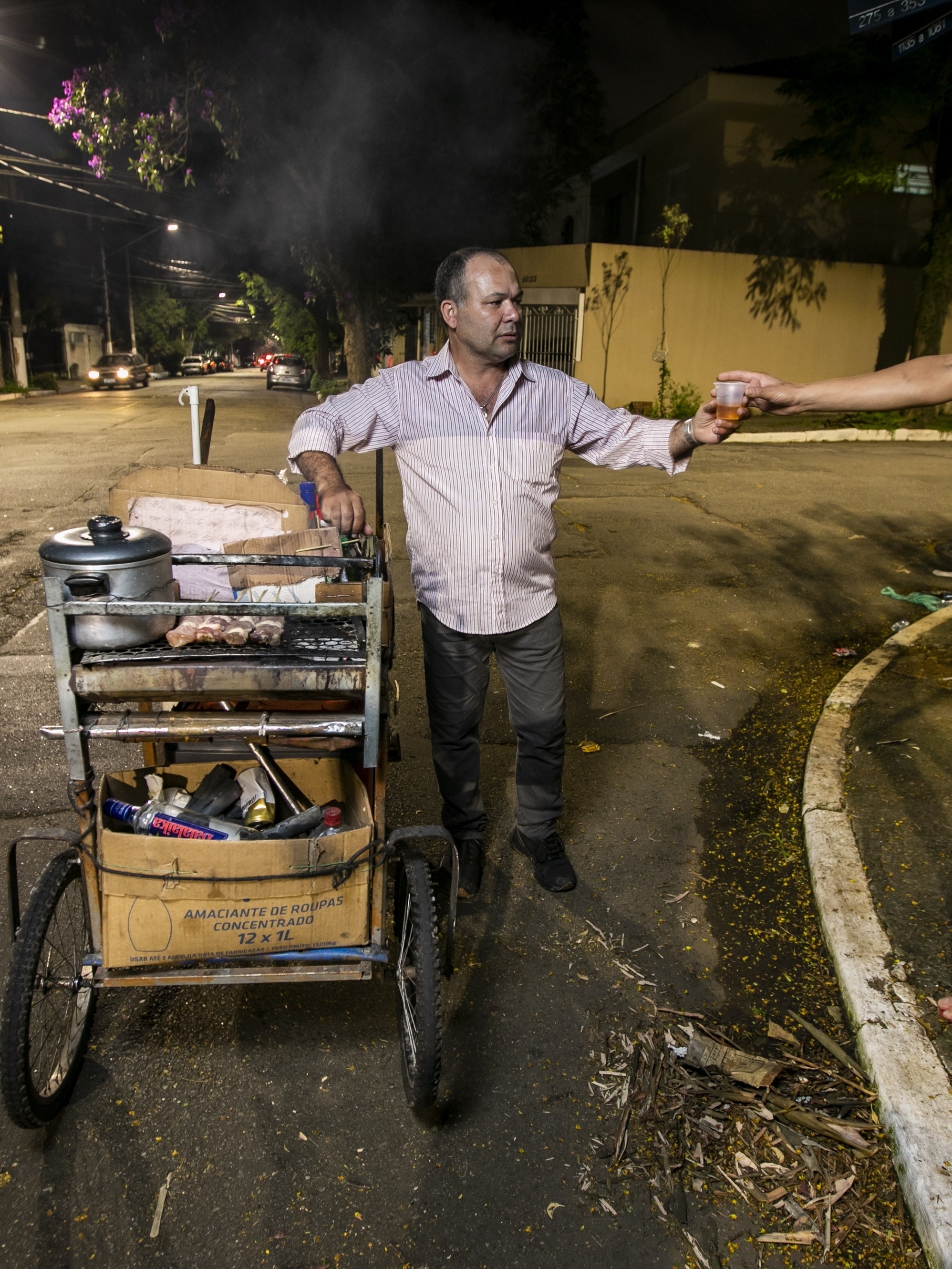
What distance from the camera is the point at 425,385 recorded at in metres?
3.01

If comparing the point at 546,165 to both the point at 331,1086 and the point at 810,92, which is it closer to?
the point at 810,92

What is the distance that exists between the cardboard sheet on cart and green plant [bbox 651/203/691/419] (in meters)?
16.4

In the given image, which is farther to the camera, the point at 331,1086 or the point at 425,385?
the point at 425,385

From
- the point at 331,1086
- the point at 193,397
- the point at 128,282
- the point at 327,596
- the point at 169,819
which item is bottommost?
the point at 331,1086

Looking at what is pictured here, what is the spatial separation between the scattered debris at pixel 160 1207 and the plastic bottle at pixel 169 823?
0.81 meters

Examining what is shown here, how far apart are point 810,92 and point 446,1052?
18885mm

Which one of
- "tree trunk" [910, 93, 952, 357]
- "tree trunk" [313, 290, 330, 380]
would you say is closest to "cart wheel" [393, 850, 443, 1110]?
"tree trunk" [910, 93, 952, 357]

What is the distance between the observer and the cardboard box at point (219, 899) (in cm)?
214

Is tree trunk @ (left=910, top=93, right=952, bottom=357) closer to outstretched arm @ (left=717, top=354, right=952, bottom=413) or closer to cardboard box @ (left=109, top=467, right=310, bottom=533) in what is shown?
outstretched arm @ (left=717, top=354, right=952, bottom=413)

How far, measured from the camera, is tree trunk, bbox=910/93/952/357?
57.5 ft

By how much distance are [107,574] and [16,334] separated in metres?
36.5

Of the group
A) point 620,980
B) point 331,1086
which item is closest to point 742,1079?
point 620,980

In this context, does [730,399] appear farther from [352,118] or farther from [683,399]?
[352,118]

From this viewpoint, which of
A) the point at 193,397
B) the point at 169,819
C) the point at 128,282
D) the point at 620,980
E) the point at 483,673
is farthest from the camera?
the point at 128,282
